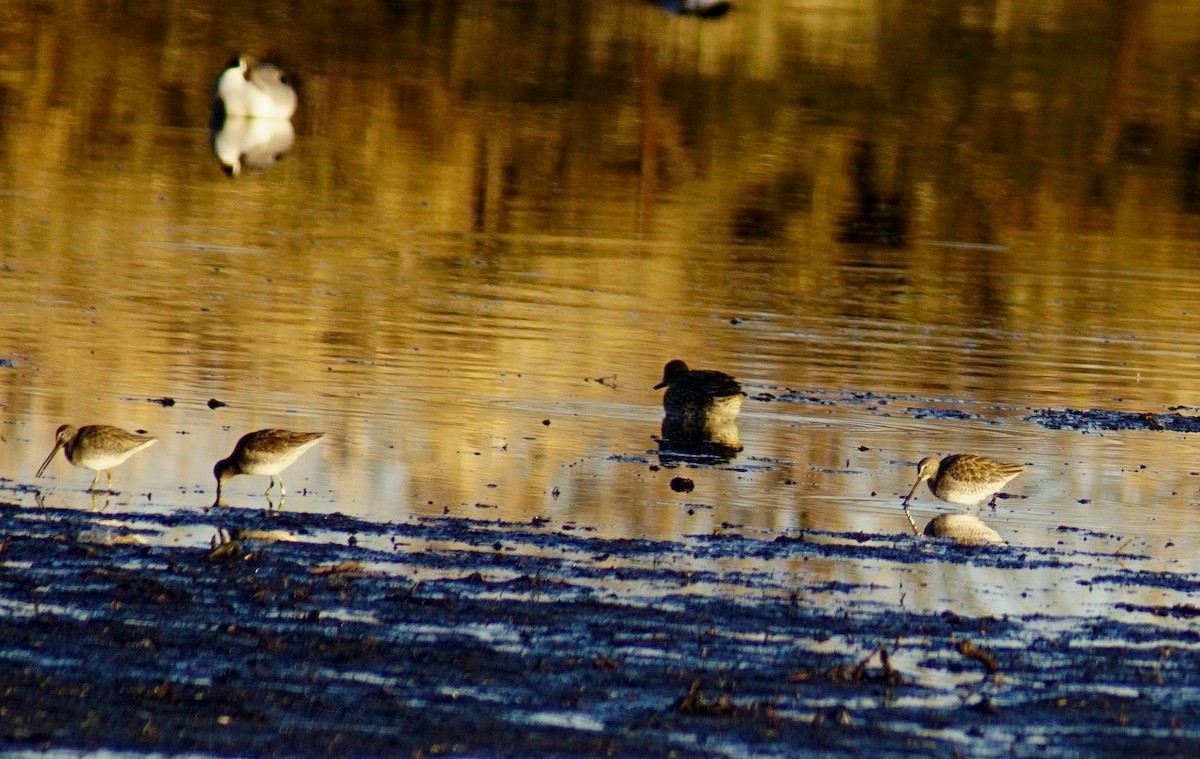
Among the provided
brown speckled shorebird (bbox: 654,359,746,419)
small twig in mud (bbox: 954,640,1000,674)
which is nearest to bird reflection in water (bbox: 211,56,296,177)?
brown speckled shorebird (bbox: 654,359,746,419)

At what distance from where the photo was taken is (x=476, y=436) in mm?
12047

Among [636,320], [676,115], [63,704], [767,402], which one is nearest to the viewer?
[63,704]

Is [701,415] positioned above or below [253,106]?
below

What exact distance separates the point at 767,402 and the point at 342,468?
4.00 meters

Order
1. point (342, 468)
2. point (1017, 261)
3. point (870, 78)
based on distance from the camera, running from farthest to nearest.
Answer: point (870, 78), point (1017, 261), point (342, 468)

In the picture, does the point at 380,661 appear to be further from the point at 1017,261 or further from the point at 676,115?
Result: the point at 676,115

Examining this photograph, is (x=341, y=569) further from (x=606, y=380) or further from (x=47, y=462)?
(x=606, y=380)

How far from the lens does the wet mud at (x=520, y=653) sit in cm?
650

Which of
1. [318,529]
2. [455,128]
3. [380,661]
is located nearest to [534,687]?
[380,661]

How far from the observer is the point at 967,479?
10.6 metres

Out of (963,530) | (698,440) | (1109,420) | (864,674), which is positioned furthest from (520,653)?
(1109,420)

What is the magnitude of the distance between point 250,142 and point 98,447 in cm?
1818

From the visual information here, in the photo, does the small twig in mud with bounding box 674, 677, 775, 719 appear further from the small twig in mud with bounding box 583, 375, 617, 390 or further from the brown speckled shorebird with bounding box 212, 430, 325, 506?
the small twig in mud with bounding box 583, 375, 617, 390

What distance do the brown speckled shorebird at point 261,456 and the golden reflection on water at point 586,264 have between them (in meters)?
0.16
